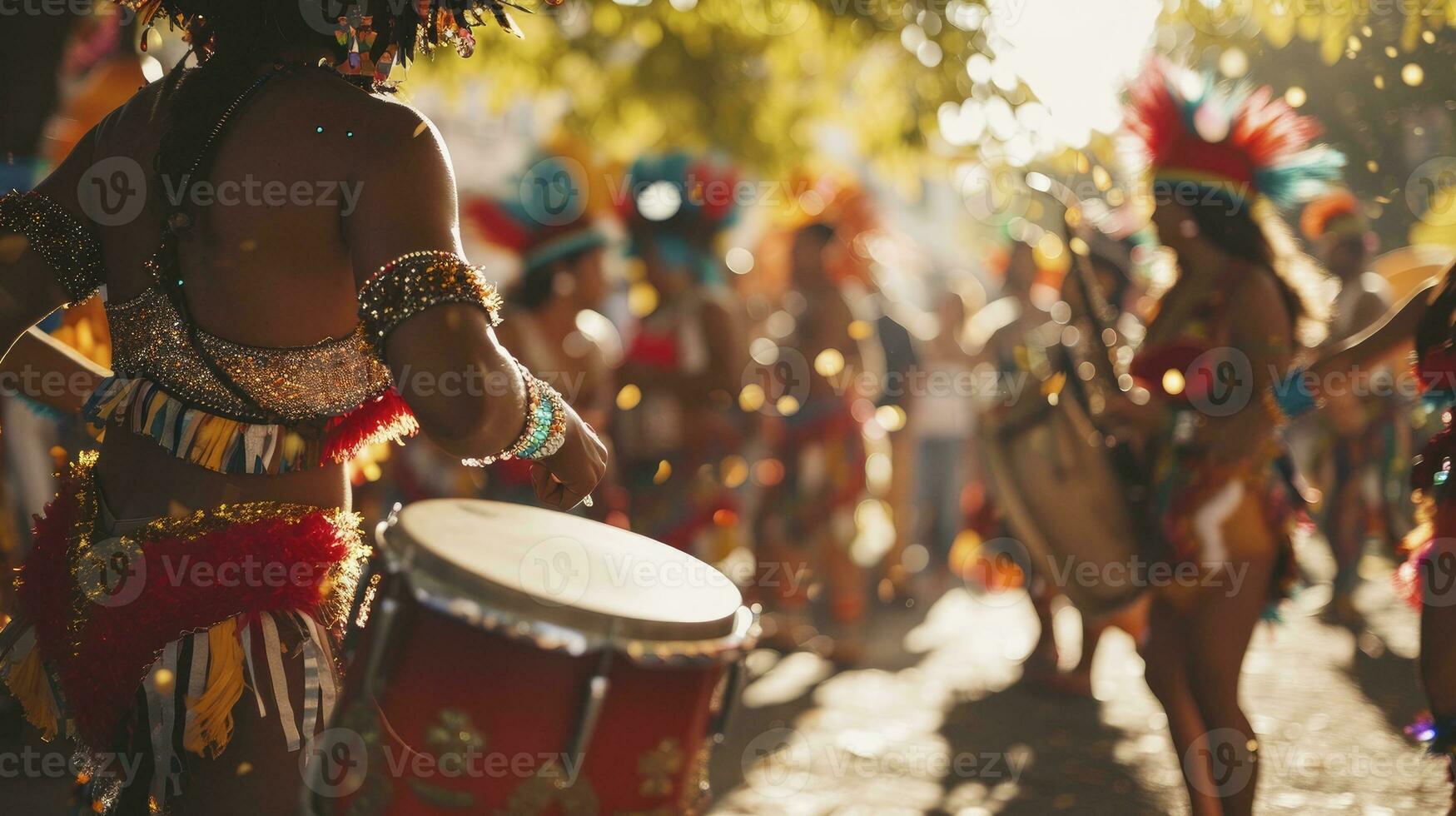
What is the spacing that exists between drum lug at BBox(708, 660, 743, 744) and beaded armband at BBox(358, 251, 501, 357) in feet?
2.04

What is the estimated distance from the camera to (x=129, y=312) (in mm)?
1907

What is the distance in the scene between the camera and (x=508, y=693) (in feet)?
5.29

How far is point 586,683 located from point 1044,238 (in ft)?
24.1

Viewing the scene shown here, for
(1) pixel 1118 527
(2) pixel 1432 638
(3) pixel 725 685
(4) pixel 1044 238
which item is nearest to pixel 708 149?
(4) pixel 1044 238

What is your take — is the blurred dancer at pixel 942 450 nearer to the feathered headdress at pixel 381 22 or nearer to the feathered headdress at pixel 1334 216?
the feathered headdress at pixel 1334 216

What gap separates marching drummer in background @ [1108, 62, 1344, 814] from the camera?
133 inches

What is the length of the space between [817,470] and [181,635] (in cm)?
529

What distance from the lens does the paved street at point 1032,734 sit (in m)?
4.12

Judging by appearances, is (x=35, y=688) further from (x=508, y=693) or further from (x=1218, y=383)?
(x=1218, y=383)

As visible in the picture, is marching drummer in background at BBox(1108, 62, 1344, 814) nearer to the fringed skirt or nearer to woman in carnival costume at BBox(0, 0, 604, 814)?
woman in carnival costume at BBox(0, 0, 604, 814)

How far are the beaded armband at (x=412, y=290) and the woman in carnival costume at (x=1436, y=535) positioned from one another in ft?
7.06

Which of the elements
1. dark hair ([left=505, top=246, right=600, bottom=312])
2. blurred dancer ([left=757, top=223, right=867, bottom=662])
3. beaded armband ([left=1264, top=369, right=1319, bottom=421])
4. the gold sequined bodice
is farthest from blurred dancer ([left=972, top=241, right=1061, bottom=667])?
the gold sequined bodice

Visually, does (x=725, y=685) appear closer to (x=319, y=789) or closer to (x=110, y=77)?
(x=319, y=789)

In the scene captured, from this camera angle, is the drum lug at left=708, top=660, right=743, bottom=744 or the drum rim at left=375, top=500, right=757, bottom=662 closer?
the drum rim at left=375, top=500, right=757, bottom=662
